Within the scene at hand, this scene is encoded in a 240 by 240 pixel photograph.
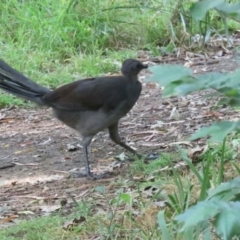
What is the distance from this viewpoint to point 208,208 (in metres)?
1.17

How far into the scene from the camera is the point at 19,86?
4.96 meters

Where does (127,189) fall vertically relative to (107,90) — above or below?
below

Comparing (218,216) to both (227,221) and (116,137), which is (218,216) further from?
(116,137)

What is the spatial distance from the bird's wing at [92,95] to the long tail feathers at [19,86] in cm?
16

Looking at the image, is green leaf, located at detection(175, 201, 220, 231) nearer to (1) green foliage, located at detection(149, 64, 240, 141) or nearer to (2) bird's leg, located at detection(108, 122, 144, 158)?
(1) green foliage, located at detection(149, 64, 240, 141)

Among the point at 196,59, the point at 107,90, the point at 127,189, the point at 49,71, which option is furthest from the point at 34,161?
the point at 196,59

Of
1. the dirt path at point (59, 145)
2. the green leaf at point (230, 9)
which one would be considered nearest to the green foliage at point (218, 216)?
the green leaf at point (230, 9)

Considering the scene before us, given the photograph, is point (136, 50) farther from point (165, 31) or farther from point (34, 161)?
point (34, 161)

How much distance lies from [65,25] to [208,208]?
7.63 m

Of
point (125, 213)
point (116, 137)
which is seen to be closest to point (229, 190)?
point (125, 213)

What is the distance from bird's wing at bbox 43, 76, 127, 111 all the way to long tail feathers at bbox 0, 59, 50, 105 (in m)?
0.16

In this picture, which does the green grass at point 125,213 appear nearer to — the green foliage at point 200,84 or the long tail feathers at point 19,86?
the long tail feathers at point 19,86

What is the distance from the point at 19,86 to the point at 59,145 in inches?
28.8

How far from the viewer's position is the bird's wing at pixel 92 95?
4.55m
